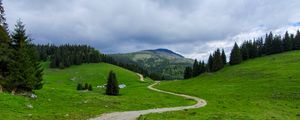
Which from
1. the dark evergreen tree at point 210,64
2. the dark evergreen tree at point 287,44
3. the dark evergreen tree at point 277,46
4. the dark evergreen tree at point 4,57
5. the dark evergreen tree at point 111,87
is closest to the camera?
the dark evergreen tree at point 4,57

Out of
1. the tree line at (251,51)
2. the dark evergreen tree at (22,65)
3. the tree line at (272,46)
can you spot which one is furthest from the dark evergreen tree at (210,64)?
the dark evergreen tree at (22,65)

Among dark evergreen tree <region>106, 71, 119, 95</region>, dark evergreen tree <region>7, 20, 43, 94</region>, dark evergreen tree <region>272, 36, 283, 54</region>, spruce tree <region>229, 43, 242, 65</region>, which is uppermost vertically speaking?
dark evergreen tree <region>272, 36, 283, 54</region>

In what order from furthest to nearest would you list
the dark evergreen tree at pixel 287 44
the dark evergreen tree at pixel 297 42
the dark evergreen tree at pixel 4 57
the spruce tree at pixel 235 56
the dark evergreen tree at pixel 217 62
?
1. the dark evergreen tree at pixel 297 42
2. the dark evergreen tree at pixel 287 44
3. the spruce tree at pixel 235 56
4. the dark evergreen tree at pixel 217 62
5. the dark evergreen tree at pixel 4 57

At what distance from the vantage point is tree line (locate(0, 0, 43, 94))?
39.9 m

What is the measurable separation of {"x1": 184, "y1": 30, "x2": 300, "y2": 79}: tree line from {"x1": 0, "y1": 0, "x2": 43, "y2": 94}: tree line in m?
111

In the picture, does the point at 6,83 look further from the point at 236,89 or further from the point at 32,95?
the point at 236,89

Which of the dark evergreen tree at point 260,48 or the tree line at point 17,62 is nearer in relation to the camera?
the tree line at point 17,62

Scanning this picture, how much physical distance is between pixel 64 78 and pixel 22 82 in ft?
416

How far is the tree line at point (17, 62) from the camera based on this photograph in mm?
39906

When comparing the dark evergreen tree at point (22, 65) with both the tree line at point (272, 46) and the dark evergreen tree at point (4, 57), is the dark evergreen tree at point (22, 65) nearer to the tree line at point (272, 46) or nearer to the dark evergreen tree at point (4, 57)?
the dark evergreen tree at point (4, 57)

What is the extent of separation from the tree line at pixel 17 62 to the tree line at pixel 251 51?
111 m

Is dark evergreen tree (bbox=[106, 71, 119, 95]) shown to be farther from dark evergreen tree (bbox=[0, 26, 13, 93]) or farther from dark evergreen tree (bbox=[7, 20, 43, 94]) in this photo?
dark evergreen tree (bbox=[0, 26, 13, 93])

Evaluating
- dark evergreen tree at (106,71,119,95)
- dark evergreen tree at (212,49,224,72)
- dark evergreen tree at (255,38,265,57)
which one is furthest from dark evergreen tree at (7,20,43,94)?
dark evergreen tree at (255,38,265,57)

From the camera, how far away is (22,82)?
4034 centimetres
